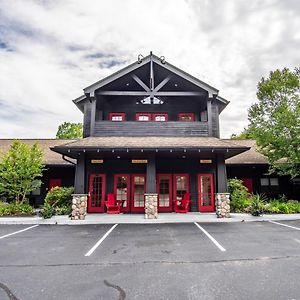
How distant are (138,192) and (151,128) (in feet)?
12.2

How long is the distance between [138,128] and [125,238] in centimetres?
684

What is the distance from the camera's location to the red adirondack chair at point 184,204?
1140 cm

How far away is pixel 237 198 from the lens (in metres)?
11.6

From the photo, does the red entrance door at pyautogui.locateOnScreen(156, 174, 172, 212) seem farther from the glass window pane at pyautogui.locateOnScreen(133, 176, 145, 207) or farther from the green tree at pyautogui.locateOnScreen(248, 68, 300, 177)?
the green tree at pyautogui.locateOnScreen(248, 68, 300, 177)

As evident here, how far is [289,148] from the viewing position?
1239 centimetres

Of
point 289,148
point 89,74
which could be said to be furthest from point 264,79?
point 89,74

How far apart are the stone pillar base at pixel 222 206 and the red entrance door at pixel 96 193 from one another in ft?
20.2

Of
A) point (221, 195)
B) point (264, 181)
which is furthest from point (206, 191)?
point (264, 181)

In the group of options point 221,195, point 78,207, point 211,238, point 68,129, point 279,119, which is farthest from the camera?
point 68,129

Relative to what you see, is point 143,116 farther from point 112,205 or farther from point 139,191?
point 112,205

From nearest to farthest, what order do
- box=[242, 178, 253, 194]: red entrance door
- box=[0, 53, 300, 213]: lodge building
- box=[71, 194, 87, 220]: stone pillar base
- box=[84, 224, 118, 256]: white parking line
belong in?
box=[84, 224, 118, 256]: white parking line
box=[71, 194, 87, 220]: stone pillar base
box=[0, 53, 300, 213]: lodge building
box=[242, 178, 253, 194]: red entrance door

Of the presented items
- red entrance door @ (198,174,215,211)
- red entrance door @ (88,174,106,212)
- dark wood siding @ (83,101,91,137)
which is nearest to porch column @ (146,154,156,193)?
red entrance door @ (88,174,106,212)

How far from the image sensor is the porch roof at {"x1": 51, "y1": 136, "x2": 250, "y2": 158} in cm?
973

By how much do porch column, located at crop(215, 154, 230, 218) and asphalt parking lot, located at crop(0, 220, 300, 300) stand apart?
2.42 meters
